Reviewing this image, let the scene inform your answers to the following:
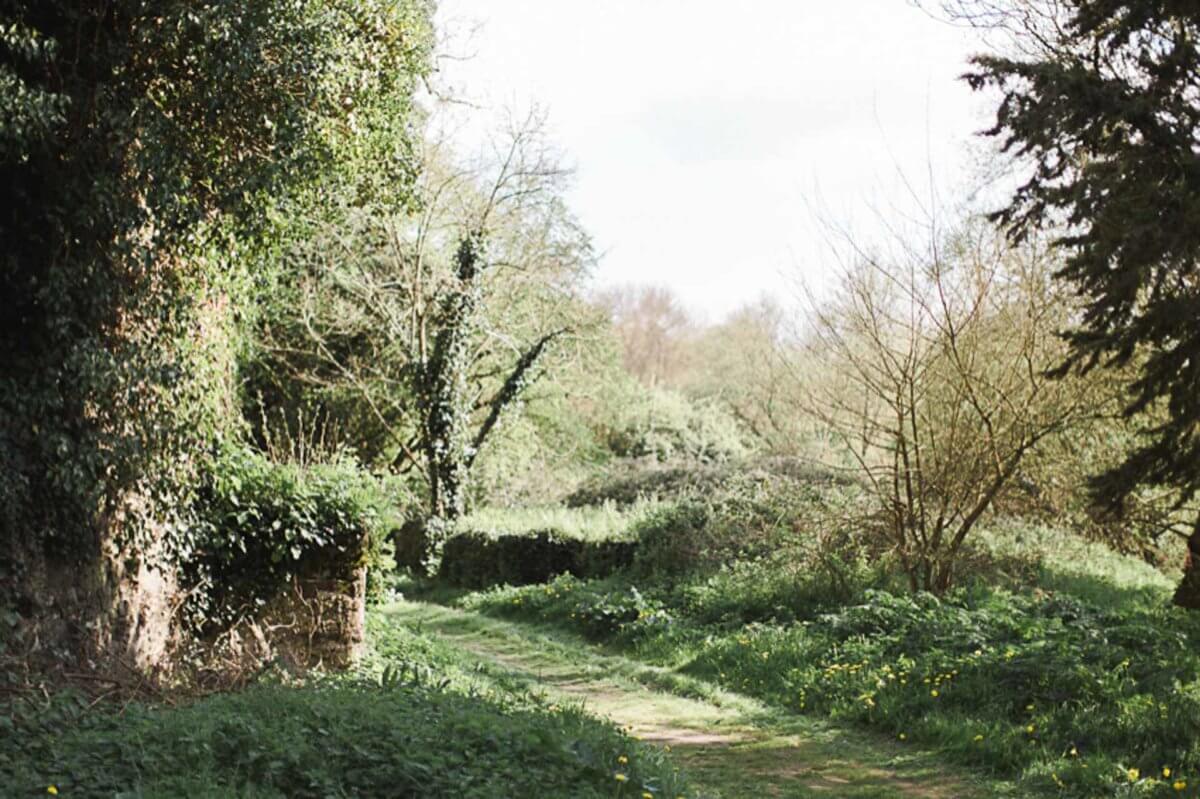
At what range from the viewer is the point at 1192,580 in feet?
41.4

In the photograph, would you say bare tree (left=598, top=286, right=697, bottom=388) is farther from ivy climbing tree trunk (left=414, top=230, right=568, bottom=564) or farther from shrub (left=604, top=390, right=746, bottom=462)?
ivy climbing tree trunk (left=414, top=230, right=568, bottom=564)

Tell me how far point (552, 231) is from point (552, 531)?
8477mm

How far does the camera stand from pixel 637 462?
2580cm

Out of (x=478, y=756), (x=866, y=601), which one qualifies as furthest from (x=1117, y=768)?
(x=866, y=601)

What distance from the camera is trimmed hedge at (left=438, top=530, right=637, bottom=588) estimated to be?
19.4 metres

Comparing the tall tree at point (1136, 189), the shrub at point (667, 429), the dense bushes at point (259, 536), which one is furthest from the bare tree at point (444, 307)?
the tall tree at point (1136, 189)

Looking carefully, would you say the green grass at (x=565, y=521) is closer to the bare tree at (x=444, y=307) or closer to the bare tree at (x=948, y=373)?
the bare tree at (x=444, y=307)

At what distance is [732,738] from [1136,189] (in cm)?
524

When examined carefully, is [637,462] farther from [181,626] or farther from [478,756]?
[478,756]

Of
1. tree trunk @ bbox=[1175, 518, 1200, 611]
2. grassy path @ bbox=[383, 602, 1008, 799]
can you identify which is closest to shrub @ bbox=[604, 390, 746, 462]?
grassy path @ bbox=[383, 602, 1008, 799]

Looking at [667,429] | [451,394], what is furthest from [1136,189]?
[667,429]

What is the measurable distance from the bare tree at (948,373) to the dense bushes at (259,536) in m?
5.78

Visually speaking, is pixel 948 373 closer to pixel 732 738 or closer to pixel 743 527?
pixel 743 527

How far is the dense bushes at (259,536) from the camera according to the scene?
1081 cm
